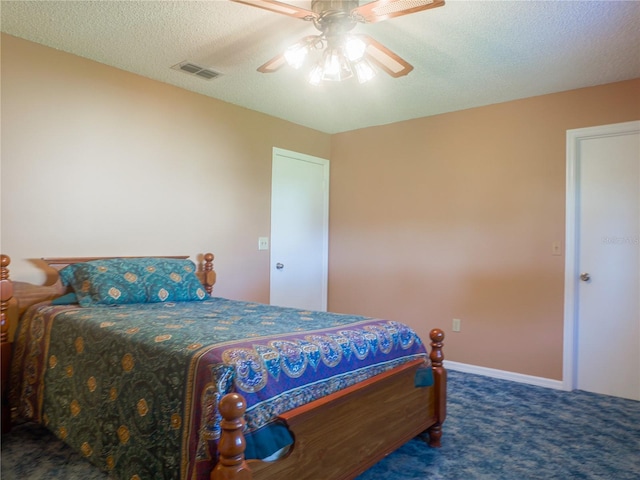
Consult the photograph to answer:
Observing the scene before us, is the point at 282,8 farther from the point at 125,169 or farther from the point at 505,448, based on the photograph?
the point at 505,448

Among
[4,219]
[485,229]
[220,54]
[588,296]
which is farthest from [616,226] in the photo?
[4,219]

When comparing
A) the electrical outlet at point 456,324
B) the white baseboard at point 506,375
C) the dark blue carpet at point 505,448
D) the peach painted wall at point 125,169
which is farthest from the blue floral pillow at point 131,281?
the white baseboard at point 506,375

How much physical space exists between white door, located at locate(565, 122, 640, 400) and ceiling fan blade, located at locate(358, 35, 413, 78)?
1828mm

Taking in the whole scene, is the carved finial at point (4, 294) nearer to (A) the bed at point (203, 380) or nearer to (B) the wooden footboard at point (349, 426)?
(A) the bed at point (203, 380)

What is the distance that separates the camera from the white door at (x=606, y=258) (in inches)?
125

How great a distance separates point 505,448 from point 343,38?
231 centimetres

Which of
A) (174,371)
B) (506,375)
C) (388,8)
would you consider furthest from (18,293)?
(506,375)

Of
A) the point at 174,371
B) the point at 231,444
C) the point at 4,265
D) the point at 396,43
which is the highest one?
the point at 396,43

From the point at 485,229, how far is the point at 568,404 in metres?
1.49

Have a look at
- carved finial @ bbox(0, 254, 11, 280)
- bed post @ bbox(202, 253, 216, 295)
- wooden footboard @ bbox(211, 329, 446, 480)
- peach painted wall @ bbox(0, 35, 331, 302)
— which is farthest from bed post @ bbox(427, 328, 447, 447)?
carved finial @ bbox(0, 254, 11, 280)

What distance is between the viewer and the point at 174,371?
62.8 inches

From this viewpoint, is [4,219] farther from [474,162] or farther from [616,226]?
[616,226]

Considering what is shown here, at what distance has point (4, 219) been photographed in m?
2.61

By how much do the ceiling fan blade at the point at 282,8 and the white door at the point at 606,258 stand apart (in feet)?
8.16
